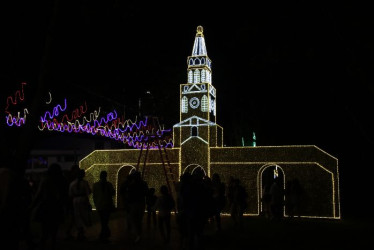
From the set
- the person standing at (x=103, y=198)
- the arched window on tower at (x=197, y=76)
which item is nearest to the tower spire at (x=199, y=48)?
the arched window on tower at (x=197, y=76)

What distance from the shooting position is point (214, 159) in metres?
18.3

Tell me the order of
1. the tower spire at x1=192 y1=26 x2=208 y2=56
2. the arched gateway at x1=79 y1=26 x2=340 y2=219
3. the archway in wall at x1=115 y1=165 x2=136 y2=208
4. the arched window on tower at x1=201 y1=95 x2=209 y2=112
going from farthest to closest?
1. the tower spire at x1=192 y1=26 x2=208 y2=56
2. the archway in wall at x1=115 y1=165 x2=136 y2=208
3. the arched window on tower at x1=201 y1=95 x2=209 y2=112
4. the arched gateway at x1=79 y1=26 x2=340 y2=219

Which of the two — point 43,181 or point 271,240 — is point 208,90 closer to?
point 271,240

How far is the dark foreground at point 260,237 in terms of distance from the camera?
10.0 m

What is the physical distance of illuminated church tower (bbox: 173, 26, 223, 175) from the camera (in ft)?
60.8

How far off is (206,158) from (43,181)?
11106 millimetres

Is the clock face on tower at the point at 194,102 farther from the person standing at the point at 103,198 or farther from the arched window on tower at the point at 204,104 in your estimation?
the person standing at the point at 103,198

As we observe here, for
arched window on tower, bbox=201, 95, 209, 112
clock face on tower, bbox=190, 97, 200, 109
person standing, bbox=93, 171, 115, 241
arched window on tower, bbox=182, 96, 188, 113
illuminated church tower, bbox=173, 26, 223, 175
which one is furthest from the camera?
arched window on tower, bbox=182, 96, 188, 113

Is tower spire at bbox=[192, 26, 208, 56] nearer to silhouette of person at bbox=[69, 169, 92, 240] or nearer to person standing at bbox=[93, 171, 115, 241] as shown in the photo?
person standing at bbox=[93, 171, 115, 241]

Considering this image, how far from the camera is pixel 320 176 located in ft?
54.9

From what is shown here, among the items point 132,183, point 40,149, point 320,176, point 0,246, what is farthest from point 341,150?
point 40,149

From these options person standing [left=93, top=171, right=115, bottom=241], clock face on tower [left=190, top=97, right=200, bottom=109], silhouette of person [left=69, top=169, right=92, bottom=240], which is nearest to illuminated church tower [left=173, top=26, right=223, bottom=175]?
clock face on tower [left=190, top=97, right=200, bottom=109]

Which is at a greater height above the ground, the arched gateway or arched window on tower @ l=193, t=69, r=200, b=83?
arched window on tower @ l=193, t=69, r=200, b=83

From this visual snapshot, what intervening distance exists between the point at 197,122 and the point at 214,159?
190 centimetres
